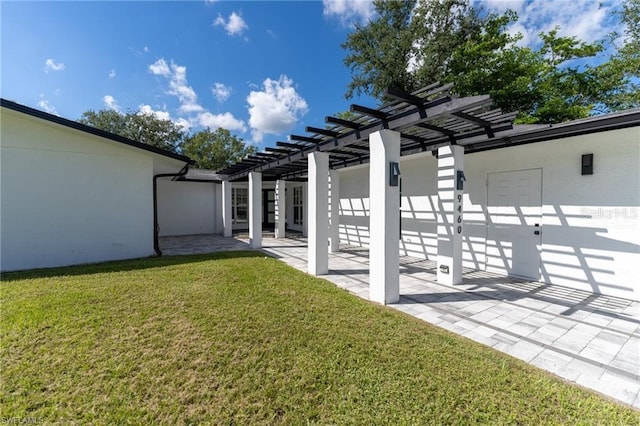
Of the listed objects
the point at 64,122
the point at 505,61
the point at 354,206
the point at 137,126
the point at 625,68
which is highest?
the point at 137,126

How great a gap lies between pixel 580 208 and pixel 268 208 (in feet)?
47.1

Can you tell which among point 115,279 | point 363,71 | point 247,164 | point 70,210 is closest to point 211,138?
point 363,71

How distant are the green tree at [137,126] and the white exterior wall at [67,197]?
20.6 meters

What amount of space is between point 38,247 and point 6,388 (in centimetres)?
600

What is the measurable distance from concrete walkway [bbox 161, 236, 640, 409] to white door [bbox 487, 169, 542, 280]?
0.41 metres

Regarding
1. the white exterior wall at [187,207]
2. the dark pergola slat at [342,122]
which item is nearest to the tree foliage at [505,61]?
the dark pergola slat at [342,122]

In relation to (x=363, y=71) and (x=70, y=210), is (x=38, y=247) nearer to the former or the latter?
(x=70, y=210)

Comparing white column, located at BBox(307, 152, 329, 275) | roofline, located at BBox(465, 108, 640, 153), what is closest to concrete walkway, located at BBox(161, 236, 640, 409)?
white column, located at BBox(307, 152, 329, 275)

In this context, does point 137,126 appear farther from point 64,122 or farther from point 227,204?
point 64,122

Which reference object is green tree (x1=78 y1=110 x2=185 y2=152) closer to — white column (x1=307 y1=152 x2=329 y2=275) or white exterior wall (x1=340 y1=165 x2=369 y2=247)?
white exterior wall (x1=340 y1=165 x2=369 y2=247)

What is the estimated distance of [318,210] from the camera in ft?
20.0

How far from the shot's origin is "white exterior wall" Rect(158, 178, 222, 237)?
13320 millimetres

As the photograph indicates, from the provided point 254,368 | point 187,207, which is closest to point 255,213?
point 187,207

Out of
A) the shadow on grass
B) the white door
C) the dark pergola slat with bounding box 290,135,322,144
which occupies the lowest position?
the shadow on grass
